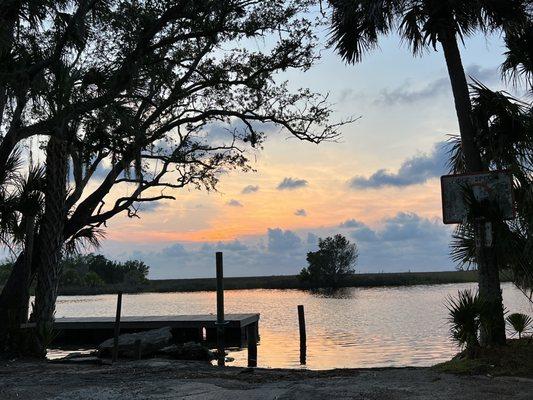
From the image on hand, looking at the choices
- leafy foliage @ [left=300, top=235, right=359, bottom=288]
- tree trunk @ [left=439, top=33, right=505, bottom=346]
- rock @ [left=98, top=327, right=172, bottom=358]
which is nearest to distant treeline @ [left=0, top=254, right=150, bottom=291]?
leafy foliage @ [left=300, top=235, right=359, bottom=288]

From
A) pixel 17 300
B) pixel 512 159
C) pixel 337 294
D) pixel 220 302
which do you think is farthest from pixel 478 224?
pixel 337 294

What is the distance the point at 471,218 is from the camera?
10.7 meters

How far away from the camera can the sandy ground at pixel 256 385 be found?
27.1ft

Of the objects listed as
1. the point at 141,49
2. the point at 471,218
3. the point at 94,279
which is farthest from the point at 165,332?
the point at 94,279

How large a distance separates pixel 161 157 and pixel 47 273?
240 inches

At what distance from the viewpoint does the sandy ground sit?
8.25 m

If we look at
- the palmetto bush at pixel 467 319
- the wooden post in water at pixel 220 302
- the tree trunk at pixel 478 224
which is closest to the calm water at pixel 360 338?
the wooden post in water at pixel 220 302

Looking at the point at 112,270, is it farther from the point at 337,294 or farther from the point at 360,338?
the point at 360,338

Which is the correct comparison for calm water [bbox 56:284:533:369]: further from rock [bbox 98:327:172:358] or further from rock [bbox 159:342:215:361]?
rock [bbox 98:327:172:358]

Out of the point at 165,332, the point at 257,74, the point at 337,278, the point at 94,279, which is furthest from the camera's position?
the point at 94,279

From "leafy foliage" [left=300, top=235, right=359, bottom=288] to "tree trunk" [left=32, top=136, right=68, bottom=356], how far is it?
74091mm

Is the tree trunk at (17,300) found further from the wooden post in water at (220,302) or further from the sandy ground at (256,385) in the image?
the wooden post in water at (220,302)

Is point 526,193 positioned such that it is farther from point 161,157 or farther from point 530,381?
point 161,157

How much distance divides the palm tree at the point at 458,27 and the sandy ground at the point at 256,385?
2155 mm
